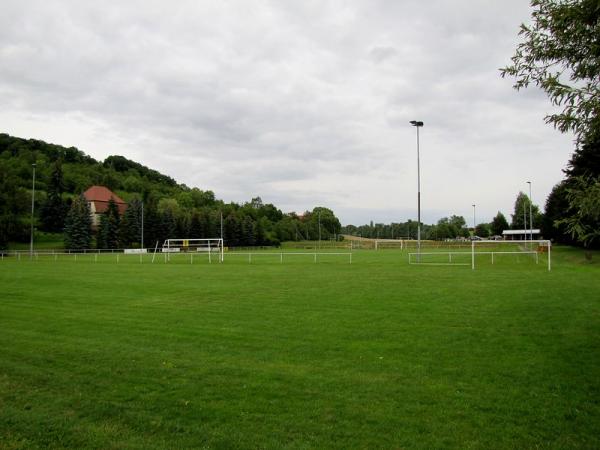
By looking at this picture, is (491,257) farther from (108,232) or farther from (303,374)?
(108,232)

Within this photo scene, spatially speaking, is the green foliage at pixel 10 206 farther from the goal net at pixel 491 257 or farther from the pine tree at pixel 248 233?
the goal net at pixel 491 257

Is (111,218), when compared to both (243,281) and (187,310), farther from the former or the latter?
(187,310)

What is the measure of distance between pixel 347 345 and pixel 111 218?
80.0 meters

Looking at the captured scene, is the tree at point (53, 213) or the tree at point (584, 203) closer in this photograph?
the tree at point (584, 203)

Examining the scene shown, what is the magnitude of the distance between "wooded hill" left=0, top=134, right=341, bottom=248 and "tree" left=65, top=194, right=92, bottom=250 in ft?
11.2

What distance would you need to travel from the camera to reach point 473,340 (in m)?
8.93

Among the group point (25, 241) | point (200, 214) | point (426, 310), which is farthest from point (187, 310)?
point (200, 214)

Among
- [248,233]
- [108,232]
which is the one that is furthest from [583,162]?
[248,233]

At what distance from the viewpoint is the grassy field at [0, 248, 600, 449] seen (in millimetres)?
4969

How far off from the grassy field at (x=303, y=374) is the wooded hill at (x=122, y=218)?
209 ft

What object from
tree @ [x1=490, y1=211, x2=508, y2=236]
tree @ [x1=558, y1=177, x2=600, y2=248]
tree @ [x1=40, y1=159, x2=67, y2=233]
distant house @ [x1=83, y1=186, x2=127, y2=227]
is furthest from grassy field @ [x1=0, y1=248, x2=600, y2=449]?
tree @ [x1=490, y1=211, x2=508, y2=236]

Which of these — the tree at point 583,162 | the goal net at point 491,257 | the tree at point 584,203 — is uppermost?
the tree at point 583,162

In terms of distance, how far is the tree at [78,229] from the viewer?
75.3 meters

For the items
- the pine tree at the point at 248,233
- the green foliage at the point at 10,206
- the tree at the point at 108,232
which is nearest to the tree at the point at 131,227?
the tree at the point at 108,232
